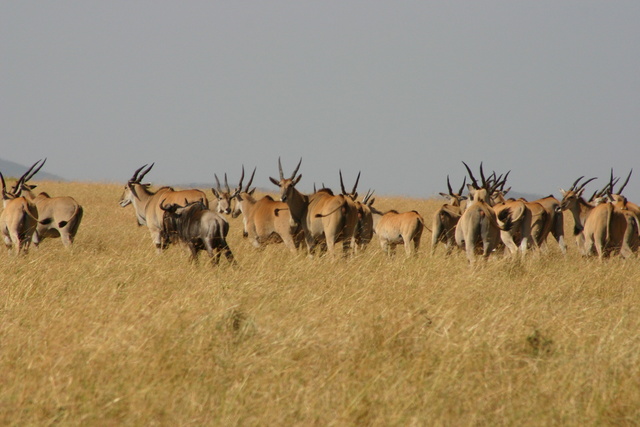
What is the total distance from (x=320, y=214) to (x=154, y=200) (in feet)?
14.2

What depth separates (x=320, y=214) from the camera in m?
14.1

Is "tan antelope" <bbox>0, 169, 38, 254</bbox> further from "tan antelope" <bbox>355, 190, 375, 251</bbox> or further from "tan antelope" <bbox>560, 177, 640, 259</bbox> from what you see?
"tan antelope" <bbox>560, 177, 640, 259</bbox>

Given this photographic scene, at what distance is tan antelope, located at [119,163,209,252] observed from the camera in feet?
51.2

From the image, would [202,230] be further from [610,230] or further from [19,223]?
Answer: [610,230]

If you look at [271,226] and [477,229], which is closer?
[477,229]

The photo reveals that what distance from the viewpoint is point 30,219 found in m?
13.5

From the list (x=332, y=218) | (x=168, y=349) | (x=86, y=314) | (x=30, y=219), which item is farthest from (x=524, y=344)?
(x=30, y=219)

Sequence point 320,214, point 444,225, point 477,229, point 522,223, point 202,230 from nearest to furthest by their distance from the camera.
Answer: point 202,230 → point 477,229 → point 320,214 → point 444,225 → point 522,223

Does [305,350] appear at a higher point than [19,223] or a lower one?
lower

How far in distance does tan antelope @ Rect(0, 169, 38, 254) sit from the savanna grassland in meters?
3.93

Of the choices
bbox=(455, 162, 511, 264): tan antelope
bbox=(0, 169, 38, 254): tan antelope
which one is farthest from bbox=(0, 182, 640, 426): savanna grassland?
bbox=(0, 169, 38, 254): tan antelope

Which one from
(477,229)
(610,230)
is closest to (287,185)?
(477,229)

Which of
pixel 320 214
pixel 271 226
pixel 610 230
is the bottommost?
pixel 610 230

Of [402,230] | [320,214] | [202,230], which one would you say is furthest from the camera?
[402,230]
